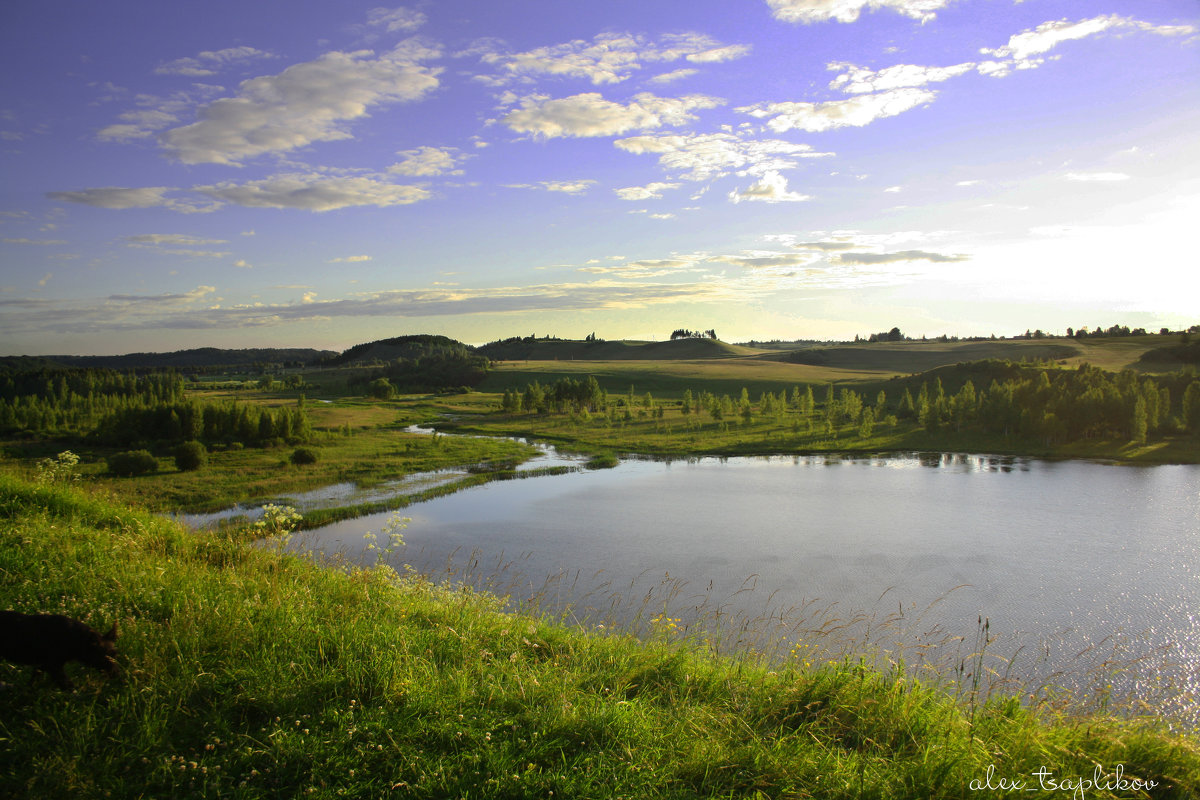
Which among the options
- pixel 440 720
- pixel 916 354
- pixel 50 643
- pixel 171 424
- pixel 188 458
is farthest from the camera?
pixel 916 354

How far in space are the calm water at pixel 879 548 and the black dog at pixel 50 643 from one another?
713 centimetres

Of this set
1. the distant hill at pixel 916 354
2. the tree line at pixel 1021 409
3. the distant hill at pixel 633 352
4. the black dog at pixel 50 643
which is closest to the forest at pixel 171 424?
the tree line at pixel 1021 409

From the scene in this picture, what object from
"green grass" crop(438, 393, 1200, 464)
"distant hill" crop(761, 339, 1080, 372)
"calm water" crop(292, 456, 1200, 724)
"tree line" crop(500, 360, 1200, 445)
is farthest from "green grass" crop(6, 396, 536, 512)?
"distant hill" crop(761, 339, 1080, 372)

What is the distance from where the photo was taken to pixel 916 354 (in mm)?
125812

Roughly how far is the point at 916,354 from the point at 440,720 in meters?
139

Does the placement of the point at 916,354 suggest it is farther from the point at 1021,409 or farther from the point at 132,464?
the point at 132,464

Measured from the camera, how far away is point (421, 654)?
5.20 metres

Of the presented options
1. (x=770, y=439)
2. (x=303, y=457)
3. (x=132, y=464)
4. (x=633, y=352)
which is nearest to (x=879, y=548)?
(x=770, y=439)

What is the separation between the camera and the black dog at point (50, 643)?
3.99 m

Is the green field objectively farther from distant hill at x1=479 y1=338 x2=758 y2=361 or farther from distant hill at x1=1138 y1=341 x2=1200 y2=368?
distant hill at x1=479 y1=338 x2=758 y2=361

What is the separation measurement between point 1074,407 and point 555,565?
45.0 metres

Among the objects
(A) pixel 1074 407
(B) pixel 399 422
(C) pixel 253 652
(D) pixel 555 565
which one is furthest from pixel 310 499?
(A) pixel 1074 407

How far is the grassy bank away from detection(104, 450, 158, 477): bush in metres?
32.3

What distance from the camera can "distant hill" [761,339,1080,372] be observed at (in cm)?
10125
